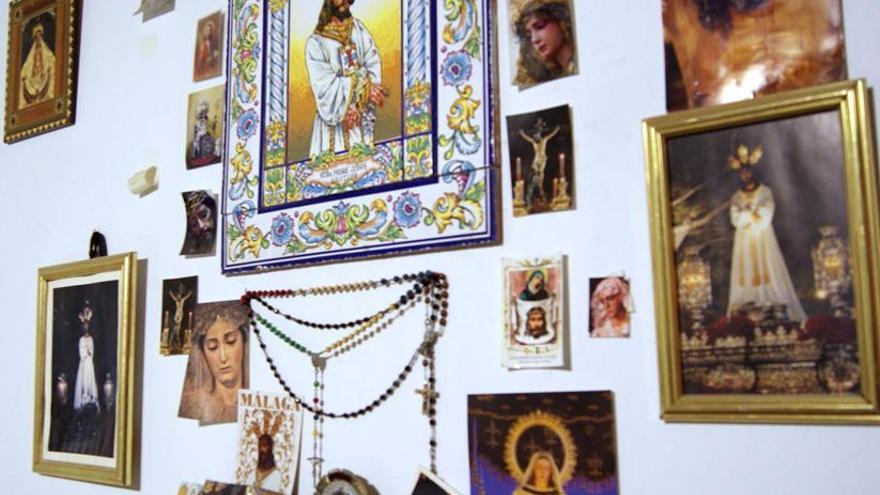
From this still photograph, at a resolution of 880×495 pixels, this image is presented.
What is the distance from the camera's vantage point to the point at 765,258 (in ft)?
3.32

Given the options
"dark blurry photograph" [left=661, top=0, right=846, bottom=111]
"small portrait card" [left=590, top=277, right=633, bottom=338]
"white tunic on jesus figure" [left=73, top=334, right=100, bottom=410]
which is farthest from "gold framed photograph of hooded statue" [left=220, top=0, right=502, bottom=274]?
"white tunic on jesus figure" [left=73, top=334, right=100, bottom=410]

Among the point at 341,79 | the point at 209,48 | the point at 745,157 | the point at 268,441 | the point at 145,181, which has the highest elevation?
the point at 209,48

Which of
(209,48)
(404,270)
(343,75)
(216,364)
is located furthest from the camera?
(209,48)

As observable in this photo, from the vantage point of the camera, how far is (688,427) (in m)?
1.04

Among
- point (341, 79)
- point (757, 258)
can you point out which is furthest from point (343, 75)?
point (757, 258)

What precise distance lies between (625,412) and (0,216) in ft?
5.30

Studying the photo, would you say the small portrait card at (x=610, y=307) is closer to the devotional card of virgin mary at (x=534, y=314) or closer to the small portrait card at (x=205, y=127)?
the devotional card of virgin mary at (x=534, y=314)

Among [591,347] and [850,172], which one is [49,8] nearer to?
[591,347]

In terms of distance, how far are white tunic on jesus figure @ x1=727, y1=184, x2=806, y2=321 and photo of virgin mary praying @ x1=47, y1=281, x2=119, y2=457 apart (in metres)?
1.18

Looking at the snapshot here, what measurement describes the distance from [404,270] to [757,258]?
52 cm

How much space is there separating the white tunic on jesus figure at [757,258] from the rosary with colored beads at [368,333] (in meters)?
0.42

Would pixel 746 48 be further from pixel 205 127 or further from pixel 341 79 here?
pixel 205 127

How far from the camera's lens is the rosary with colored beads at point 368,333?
127cm

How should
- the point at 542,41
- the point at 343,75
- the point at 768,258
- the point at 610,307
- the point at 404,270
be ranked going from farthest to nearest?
the point at 343,75, the point at 404,270, the point at 542,41, the point at 610,307, the point at 768,258
